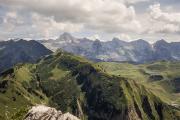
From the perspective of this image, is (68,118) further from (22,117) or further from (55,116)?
(22,117)

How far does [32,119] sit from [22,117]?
5473 mm

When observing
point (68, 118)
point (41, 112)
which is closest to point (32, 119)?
point (41, 112)

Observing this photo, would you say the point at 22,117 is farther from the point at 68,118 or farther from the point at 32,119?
the point at 68,118

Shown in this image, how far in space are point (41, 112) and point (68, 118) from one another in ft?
17.7

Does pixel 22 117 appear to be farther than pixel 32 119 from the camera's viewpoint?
Yes

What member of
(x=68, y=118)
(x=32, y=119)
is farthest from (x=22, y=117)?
(x=68, y=118)

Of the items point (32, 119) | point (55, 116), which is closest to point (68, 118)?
point (55, 116)

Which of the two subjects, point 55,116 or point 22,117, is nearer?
point 55,116

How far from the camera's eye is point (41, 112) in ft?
235

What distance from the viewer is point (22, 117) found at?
7631 centimetres

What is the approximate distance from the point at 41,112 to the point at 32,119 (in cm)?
210

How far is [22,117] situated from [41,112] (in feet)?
21.5

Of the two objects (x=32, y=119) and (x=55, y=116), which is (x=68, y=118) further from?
(x=32, y=119)

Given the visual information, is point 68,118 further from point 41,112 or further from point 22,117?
point 22,117
